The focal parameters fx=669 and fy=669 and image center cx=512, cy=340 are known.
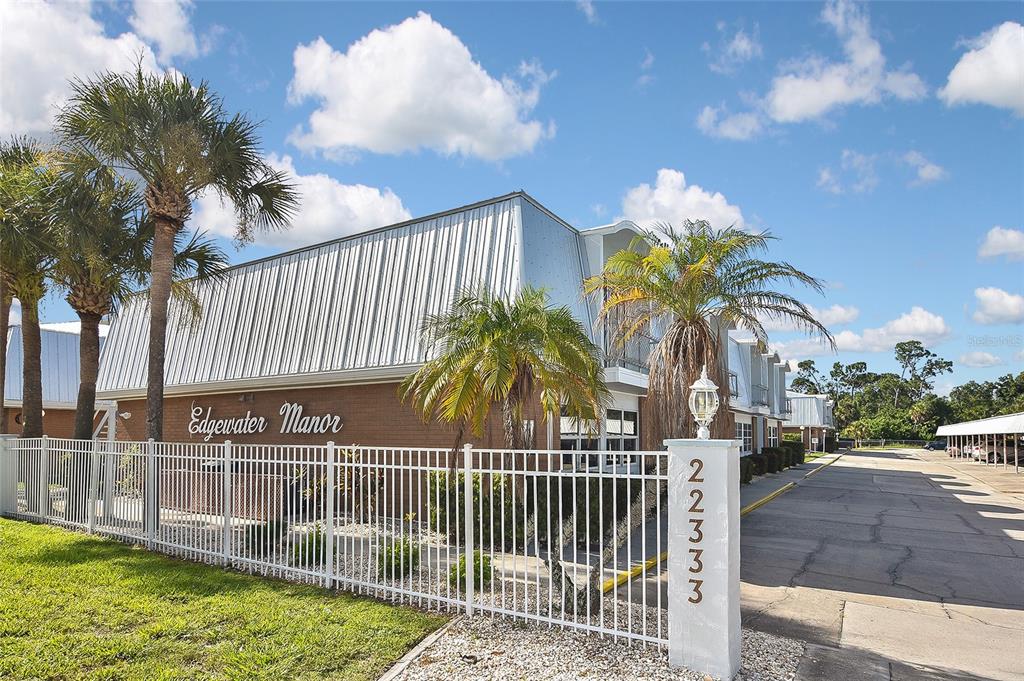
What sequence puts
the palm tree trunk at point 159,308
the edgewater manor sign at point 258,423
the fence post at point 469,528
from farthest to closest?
the edgewater manor sign at point 258,423 → the palm tree trunk at point 159,308 → the fence post at point 469,528

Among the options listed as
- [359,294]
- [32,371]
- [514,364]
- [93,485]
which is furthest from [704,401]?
[32,371]

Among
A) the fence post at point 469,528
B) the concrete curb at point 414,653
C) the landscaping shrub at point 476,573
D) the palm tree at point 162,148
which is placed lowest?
the concrete curb at point 414,653

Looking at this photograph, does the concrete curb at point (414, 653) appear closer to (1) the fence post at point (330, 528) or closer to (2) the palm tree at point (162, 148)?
(1) the fence post at point (330, 528)

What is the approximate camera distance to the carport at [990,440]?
32.9 metres

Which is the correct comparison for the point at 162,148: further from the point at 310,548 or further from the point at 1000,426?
the point at 1000,426

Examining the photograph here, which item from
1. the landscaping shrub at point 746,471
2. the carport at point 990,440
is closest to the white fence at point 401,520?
the landscaping shrub at point 746,471

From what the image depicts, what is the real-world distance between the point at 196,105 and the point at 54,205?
144 inches

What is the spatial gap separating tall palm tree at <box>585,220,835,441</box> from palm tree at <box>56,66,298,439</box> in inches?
296

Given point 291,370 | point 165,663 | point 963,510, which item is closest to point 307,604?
point 165,663

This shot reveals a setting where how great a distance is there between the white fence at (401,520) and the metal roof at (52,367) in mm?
18934

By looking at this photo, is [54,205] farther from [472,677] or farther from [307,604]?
[472,677]

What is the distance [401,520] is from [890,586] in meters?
7.18

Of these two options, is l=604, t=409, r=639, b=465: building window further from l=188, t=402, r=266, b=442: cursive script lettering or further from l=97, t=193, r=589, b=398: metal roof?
l=188, t=402, r=266, b=442: cursive script lettering

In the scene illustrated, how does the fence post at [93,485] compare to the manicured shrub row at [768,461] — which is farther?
the manicured shrub row at [768,461]
